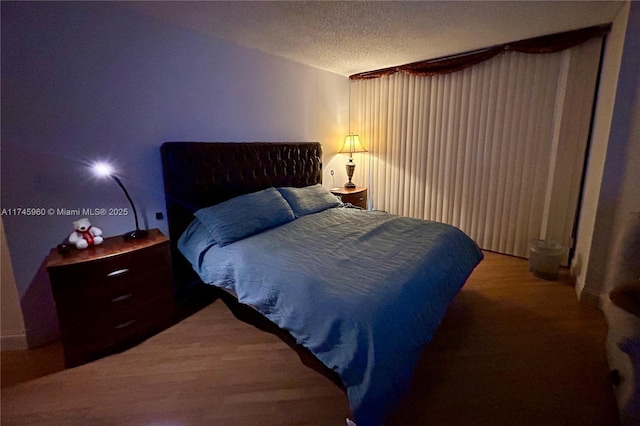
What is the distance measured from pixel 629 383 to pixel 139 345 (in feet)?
8.74

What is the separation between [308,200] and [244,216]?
2.59 feet

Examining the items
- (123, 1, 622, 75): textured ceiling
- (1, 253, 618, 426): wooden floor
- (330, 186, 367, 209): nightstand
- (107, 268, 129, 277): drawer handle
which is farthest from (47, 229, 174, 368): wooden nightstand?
(330, 186, 367, 209): nightstand

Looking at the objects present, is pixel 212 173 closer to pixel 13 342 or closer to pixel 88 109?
pixel 88 109

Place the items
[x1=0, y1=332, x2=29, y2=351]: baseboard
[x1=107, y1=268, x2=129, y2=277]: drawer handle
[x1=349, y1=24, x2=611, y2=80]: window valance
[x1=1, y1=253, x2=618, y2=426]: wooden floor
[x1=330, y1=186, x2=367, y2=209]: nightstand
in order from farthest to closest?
[x1=330, y1=186, x2=367, y2=209]: nightstand, [x1=349, y1=24, x2=611, y2=80]: window valance, [x1=0, y1=332, x2=29, y2=351]: baseboard, [x1=107, y1=268, x2=129, y2=277]: drawer handle, [x1=1, y1=253, x2=618, y2=426]: wooden floor

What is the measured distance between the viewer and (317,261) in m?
1.72

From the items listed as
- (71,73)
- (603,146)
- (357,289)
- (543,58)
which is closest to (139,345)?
(357,289)

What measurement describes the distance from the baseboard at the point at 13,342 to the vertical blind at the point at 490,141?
3.83 m

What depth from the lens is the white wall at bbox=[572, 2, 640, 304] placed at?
6.61 ft

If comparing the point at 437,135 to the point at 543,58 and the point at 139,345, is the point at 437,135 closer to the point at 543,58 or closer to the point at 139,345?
the point at 543,58

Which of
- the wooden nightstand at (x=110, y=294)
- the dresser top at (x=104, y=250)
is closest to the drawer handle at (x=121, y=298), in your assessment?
the wooden nightstand at (x=110, y=294)

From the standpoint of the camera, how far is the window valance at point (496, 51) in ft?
8.23

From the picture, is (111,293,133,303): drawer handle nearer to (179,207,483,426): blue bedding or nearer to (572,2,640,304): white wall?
(179,207,483,426): blue bedding

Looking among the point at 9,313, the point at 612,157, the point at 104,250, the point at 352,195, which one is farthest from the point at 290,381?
the point at 612,157

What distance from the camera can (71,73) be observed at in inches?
74.0
